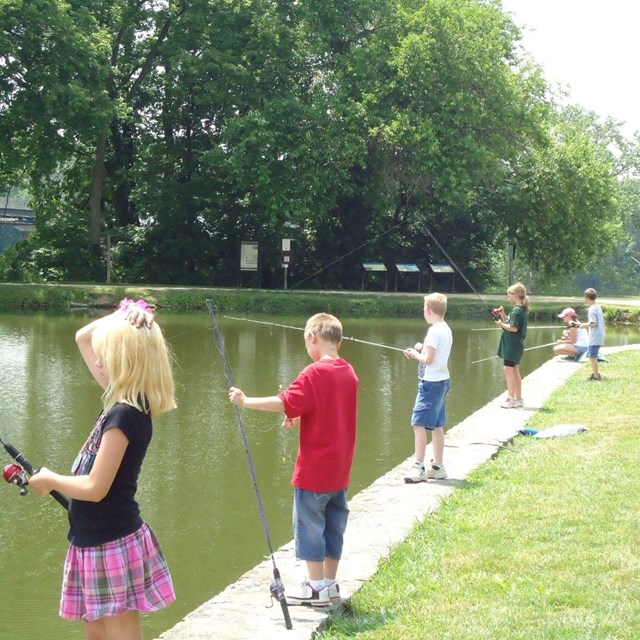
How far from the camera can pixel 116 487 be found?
344cm

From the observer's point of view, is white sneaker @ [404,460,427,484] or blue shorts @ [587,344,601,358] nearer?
white sneaker @ [404,460,427,484]

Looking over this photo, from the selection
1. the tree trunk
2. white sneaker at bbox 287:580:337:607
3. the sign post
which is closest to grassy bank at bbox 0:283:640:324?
the sign post

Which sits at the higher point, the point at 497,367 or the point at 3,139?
the point at 3,139

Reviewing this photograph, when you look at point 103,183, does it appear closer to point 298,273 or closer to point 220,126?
point 220,126

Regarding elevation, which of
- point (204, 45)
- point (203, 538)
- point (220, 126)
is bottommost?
point (203, 538)

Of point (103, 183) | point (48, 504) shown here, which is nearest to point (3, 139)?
point (103, 183)

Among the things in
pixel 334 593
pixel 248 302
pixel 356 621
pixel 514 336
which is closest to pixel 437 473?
pixel 334 593

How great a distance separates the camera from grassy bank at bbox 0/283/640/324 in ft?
95.6

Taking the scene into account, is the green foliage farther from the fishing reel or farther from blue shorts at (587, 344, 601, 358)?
the fishing reel

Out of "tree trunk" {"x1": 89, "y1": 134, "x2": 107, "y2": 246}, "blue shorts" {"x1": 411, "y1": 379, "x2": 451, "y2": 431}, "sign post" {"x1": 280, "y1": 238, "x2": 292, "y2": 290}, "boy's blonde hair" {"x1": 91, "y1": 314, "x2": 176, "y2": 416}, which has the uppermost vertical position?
"tree trunk" {"x1": 89, "y1": 134, "x2": 107, "y2": 246}

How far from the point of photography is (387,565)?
18.7 feet

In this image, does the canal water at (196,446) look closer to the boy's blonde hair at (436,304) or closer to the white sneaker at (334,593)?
the white sneaker at (334,593)

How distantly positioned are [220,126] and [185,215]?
3568 millimetres

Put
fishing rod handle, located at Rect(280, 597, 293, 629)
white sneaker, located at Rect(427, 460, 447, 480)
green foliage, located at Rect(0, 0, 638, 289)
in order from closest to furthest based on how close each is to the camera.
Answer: fishing rod handle, located at Rect(280, 597, 293, 629), white sneaker, located at Rect(427, 460, 447, 480), green foliage, located at Rect(0, 0, 638, 289)
